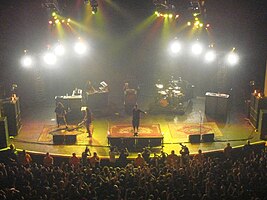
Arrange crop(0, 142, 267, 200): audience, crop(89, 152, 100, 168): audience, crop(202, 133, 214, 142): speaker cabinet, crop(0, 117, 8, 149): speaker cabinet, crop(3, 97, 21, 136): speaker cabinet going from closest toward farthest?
crop(0, 142, 267, 200): audience, crop(89, 152, 100, 168): audience, crop(0, 117, 8, 149): speaker cabinet, crop(202, 133, 214, 142): speaker cabinet, crop(3, 97, 21, 136): speaker cabinet

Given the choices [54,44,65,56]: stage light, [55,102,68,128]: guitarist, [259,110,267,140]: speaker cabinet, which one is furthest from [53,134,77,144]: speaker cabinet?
[259,110,267,140]: speaker cabinet

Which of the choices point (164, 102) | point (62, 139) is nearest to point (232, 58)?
point (164, 102)

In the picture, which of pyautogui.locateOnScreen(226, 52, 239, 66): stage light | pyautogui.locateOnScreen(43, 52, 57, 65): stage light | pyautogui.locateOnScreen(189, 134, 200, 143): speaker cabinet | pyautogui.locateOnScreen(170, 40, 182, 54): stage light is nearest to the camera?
pyautogui.locateOnScreen(189, 134, 200, 143): speaker cabinet

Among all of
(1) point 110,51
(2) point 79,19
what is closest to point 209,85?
(1) point 110,51

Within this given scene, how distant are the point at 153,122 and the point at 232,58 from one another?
7.19 m

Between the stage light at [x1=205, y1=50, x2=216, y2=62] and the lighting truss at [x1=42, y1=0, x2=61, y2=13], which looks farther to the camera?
the stage light at [x1=205, y1=50, x2=216, y2=62]

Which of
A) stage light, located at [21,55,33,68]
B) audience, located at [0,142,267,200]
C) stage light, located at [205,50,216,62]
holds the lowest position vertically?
audience, located at [0,142,267,200]

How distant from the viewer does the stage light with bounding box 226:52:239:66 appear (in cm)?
2658

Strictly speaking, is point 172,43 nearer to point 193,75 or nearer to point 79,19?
point 193,75

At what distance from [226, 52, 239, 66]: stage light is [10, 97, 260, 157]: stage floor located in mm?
3082

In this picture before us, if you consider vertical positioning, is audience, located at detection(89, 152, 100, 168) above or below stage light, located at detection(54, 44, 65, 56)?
below

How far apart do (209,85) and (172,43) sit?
4093mm

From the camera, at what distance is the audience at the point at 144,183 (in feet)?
41.4

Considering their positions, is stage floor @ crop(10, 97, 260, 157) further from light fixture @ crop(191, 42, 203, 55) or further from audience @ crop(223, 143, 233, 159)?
light fixture @ crop(191, 42, 203, 55)
